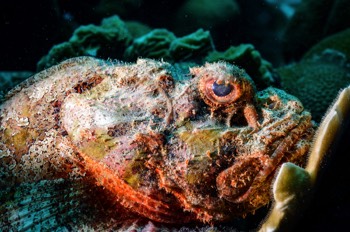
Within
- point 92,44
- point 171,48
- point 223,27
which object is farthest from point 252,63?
point 223,27

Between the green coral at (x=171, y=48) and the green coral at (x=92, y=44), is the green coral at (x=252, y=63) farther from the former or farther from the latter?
the green coral at (x=92, y=44)

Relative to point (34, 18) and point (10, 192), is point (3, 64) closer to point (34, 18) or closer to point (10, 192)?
point (34, 18)

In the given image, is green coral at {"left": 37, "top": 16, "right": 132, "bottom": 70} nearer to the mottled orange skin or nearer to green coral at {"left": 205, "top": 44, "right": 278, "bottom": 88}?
green coral at {"left": 205, "top": 44, "right": 278, "bottom": 88}

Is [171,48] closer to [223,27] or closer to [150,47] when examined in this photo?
[150,47]

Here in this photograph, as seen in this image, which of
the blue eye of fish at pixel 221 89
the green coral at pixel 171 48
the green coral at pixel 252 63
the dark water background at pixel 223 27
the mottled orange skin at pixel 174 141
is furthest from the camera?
the green coral at pixel 171 48

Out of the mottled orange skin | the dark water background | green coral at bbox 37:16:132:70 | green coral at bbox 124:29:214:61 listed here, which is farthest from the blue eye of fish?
green coral at bbox 37:16:132:70

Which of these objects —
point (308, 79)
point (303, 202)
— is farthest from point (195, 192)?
point (308, 79)

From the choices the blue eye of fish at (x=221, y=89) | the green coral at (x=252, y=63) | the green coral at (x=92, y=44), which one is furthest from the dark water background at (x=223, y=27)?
the green coral at (x=252, y=63)

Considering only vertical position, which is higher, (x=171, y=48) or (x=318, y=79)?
(x=171, y=48)

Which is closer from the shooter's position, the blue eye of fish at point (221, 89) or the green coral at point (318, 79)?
the blue eye of fish at point (221, 89)
